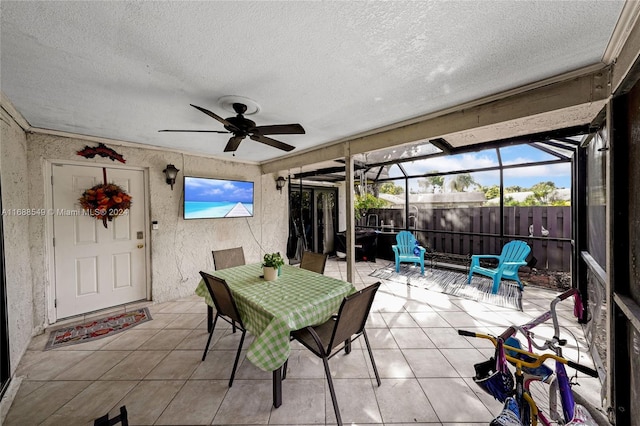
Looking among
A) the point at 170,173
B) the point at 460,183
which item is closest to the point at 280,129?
the point at 170,173

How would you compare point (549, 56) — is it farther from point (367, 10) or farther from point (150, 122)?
point (150, 122)

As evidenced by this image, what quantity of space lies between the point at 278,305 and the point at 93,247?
3.02m

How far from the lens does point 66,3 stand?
1.08 meters

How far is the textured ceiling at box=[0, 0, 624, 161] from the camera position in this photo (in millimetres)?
1136

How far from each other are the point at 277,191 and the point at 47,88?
354 centimetres

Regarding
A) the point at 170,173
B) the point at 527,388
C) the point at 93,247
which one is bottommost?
the point at 527,388

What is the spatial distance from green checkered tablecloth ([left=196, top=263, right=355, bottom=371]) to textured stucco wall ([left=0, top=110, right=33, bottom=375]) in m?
1.50

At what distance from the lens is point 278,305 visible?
1744 mm

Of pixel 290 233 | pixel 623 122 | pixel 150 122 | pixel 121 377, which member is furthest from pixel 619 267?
pixel 290 233

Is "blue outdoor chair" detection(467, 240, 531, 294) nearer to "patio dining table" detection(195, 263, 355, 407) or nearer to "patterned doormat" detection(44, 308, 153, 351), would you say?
"patio dining table" detection(195, 263, 355, 407)

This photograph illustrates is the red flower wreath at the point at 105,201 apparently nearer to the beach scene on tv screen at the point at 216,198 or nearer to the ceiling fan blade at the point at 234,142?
the beach scene on tv screen at the point at 216,198

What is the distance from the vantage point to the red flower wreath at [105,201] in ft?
9.80

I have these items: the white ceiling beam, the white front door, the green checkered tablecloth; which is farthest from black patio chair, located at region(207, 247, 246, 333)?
the white ceiling beam

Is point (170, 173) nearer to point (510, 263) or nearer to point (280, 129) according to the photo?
point (280, 129)
